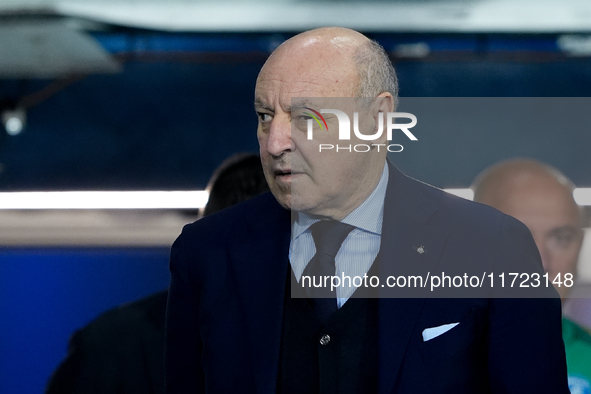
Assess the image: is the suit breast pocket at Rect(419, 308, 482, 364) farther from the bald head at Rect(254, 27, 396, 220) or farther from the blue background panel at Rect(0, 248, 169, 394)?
the blue background panel at Rect(0, 248, 169, 394)

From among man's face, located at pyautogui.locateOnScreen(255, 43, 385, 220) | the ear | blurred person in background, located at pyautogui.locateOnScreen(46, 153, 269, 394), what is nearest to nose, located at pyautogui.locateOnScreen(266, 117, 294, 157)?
man's face, located at pyautogui.locateOnScreen(255, 43, 385, 220)

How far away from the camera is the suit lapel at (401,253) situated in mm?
1079

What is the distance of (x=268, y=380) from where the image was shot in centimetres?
112

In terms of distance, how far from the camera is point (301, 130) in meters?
1.07

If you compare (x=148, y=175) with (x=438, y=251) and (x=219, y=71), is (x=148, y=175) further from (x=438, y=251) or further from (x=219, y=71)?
(x=438, y=251)

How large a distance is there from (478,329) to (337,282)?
0.27 meters

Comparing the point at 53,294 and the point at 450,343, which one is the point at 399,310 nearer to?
the point at 450,343

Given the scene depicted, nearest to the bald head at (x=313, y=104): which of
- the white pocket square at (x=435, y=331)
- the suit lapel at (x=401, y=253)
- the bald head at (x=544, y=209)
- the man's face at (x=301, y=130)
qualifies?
the man's face at (x=301, y=130)

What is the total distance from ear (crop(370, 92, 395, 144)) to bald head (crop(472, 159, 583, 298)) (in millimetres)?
927

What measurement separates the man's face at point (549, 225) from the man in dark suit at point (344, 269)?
2.69 ft

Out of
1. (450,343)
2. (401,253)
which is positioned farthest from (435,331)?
(401,253)

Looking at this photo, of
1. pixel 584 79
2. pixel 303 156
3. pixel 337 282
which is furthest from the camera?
pixel 584 79

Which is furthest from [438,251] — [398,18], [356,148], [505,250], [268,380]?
[398,18]

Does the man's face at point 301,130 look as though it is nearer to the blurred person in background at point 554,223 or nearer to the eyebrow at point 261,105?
the eyebrow at point 261,105
